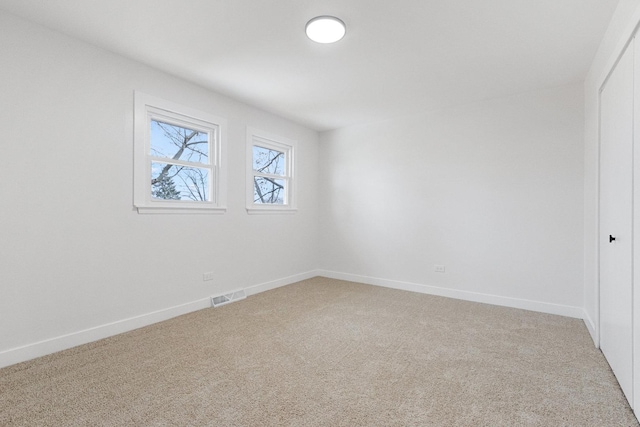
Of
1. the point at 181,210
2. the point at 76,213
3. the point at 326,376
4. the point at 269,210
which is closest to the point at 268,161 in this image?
the point at 269,210

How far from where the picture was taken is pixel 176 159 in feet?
11.3

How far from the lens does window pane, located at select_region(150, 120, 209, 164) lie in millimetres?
3287

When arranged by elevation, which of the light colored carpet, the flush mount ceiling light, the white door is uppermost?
the flush mount ceiling light

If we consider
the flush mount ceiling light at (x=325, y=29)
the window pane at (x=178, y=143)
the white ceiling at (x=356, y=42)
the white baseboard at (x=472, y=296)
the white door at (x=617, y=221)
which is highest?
the white ceiling at (x=356, y=42)

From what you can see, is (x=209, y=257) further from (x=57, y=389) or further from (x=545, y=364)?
(x=545, y=364)

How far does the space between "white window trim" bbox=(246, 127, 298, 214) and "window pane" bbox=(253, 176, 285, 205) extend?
100mm

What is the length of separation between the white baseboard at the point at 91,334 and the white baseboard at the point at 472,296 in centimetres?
234

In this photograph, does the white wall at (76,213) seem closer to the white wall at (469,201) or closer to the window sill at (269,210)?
the window sill at (269,210)

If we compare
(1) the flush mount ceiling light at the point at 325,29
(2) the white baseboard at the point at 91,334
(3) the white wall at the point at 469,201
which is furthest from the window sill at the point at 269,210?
(1) the flush mount ceiling light at the point at 325,29

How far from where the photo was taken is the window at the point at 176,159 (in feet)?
10.00

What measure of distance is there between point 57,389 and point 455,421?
7.73ft

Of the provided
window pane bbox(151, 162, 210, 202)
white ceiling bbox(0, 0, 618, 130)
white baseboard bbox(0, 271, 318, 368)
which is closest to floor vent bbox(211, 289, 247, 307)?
white baseboard bbox(0, 271, 318, 368)

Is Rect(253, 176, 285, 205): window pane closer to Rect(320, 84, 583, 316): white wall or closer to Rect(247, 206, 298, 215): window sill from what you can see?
Rect(247, 206, 298, 215): window sill

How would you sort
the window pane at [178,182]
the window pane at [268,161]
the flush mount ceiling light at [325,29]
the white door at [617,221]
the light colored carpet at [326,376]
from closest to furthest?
the light colored carpet at [326,376] < the white door at [617,221] < the flush mount ceiling light at [325,29] < the window pane at [178,182] < the window pane at [268,161]
